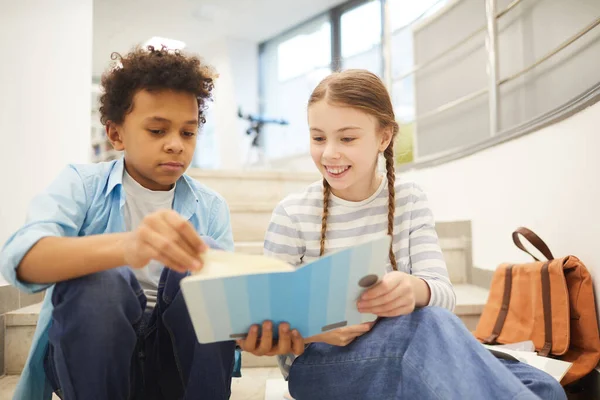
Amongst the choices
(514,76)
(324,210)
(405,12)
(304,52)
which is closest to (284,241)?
(324,210)

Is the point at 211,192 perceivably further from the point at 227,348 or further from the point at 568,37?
the point at 568,37

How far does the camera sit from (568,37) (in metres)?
1.33

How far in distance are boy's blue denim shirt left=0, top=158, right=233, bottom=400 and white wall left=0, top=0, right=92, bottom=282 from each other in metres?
0.68

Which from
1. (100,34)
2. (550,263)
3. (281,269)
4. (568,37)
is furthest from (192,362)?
(100,34)

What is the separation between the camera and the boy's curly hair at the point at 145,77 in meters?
0.85

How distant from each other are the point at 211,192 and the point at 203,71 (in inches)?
10.0

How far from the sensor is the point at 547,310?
1.08 meters

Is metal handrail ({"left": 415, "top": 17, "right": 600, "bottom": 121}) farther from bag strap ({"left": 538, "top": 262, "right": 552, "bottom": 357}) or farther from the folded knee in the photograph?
the folded knee

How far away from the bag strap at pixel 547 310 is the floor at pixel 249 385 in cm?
63

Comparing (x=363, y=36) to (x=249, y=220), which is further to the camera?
(x=363, y=36)

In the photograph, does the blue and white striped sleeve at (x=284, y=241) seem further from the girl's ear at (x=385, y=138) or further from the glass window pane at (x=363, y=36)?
the glass window pane at (x=363, y=36)

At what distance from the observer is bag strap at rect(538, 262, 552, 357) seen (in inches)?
41.6

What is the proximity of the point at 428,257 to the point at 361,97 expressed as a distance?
1.08ft

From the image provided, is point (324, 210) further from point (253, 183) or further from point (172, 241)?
point (253, 183)
